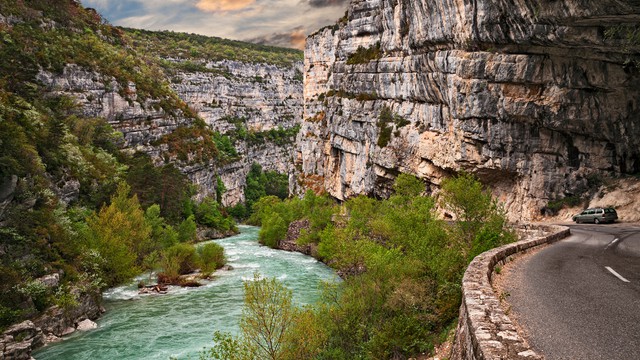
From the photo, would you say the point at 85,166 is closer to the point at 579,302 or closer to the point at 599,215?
the point at 599,215

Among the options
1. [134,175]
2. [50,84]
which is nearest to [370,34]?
[134,175]

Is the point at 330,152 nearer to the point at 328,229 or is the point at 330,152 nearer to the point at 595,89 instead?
the point at 328,229

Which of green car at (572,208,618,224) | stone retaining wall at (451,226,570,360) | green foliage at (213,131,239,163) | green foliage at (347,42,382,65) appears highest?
green foliage at (347,42,382,65)

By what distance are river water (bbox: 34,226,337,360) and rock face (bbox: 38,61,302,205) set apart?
Answer: 38.6 meters

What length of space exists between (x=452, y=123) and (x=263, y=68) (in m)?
144

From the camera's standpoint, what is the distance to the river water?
82.8ft

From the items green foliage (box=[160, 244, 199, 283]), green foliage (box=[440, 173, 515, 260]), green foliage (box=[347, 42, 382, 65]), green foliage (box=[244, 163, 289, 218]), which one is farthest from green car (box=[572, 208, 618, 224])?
green foliage (box=[244, 163, 289, 218])

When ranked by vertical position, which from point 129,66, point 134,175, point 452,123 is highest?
point 129,66

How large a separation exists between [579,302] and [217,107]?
15829 centimetres

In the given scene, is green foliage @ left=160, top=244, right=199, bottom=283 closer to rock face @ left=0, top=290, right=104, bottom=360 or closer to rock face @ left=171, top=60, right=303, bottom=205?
rock face @ left=0, top=290, right=104, bottom=360

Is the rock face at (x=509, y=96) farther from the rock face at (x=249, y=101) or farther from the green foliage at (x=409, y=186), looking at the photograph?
the rock face at (x=249, y=101)

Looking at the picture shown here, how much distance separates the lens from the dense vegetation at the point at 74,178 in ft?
Answer: 103

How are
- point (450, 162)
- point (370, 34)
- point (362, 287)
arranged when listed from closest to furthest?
point (362, 287) < point (450, 162) < point (370, 34)

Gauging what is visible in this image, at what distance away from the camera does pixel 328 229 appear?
187ft
